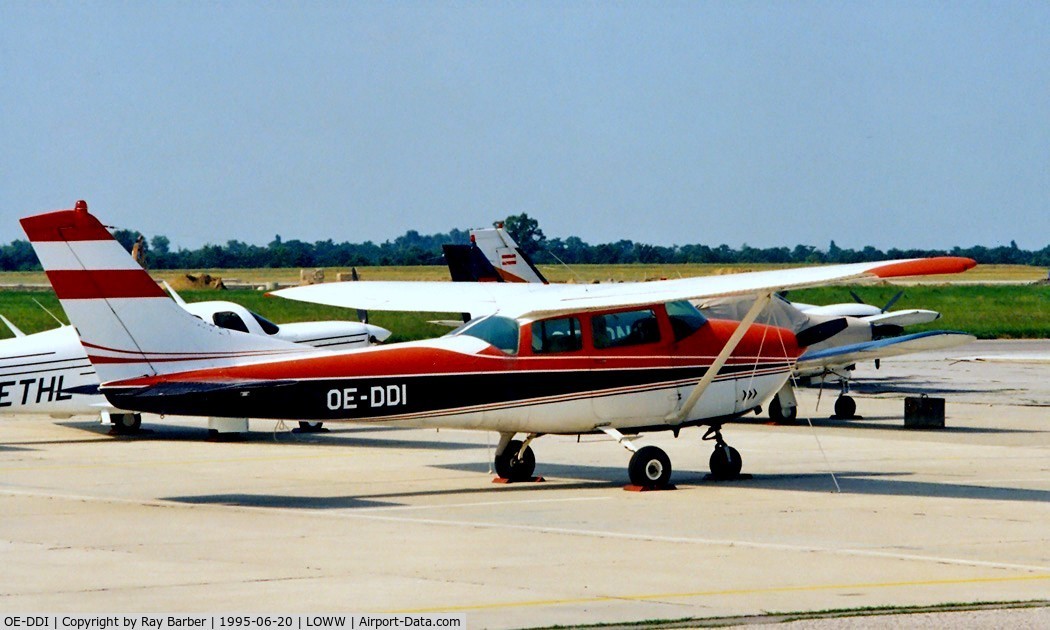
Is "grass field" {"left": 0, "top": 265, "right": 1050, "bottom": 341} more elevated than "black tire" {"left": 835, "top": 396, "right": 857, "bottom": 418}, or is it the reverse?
"grass field" {"left": 0, "top": 265, "right": 1050, "bottom": 341}

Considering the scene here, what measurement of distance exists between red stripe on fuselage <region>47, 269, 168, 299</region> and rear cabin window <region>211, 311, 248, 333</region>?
697 cm

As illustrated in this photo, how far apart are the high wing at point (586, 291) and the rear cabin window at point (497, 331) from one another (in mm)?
134

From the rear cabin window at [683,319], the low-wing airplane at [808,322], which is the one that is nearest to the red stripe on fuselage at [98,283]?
the rear cabin window at [683,319]

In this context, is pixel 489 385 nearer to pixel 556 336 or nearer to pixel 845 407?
pixel 556 336

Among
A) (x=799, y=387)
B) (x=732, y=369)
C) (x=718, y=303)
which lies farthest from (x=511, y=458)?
(x=799, y=387)

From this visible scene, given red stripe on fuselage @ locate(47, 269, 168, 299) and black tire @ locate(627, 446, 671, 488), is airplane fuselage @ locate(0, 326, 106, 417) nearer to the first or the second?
red stripe on fuselage @ locate(47, 269, 168, 299)

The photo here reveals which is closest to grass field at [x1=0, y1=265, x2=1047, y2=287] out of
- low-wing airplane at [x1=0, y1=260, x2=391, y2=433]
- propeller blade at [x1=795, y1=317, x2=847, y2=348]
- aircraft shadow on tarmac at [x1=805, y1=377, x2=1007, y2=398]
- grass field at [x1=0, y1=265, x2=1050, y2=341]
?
grass field at [x1=0, y1=265, x2=1050, y2=341]

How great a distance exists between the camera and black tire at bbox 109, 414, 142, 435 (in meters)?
23.2

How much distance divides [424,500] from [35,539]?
13.9 feet

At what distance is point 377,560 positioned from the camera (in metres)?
11.5

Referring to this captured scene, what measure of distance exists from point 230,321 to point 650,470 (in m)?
9.09

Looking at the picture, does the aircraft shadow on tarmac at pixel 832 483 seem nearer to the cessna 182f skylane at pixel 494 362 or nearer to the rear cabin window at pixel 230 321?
the cessna 182f skylane at pixel 494 362

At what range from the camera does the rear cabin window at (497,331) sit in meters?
15.9

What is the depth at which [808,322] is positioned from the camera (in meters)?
26.3
